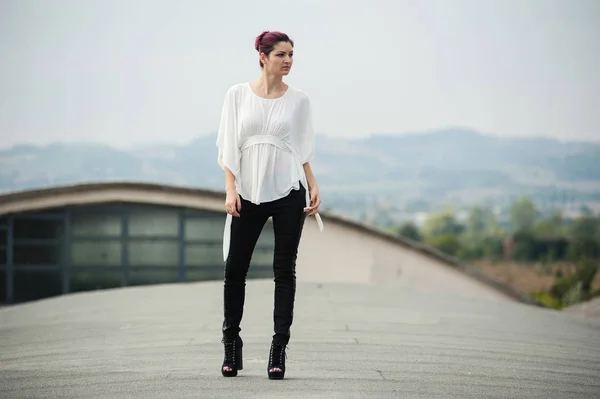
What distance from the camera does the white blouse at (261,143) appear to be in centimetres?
521

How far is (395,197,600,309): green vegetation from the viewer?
400 ft

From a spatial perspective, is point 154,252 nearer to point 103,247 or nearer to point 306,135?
point 103,247

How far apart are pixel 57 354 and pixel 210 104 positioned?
526 feet

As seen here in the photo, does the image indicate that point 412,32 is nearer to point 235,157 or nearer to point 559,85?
point 559,85

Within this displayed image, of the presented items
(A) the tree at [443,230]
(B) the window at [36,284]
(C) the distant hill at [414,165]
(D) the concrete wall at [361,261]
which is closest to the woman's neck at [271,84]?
(D) the concrete wall at [361,261]

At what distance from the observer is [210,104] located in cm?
16612

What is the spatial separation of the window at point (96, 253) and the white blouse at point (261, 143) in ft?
72.7

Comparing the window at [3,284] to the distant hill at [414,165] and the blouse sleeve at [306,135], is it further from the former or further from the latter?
the distant hill at [414,165]

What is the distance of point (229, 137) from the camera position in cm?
525

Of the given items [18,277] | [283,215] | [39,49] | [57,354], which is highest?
[39,49]

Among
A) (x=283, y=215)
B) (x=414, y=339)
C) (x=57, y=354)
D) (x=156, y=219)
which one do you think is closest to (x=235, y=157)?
(x=283, y=215)

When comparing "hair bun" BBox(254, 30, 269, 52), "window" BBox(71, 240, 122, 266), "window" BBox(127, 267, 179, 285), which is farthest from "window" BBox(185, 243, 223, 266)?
"hair bun" BBox(254, 30, 269, 52)

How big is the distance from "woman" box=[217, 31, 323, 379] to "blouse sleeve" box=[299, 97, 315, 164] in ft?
0.06

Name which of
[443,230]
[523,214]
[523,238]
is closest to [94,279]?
[523,238]
